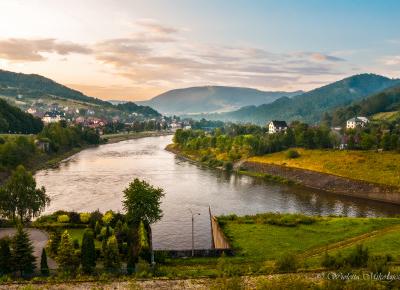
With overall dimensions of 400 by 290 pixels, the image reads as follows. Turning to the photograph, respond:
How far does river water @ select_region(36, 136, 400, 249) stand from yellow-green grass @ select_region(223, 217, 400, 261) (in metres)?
5.59

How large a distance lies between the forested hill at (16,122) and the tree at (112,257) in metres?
131

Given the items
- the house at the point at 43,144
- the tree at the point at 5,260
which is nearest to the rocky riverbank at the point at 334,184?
the house at the point at 43,144

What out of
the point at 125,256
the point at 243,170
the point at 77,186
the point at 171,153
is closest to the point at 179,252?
the point at 125,256

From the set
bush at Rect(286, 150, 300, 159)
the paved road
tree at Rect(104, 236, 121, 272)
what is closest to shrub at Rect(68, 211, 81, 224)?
the paved road

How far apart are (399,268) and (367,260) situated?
2383 mm

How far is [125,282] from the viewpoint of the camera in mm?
32750

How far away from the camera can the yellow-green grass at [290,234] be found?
44.0 meters

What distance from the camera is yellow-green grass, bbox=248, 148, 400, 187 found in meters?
91.6

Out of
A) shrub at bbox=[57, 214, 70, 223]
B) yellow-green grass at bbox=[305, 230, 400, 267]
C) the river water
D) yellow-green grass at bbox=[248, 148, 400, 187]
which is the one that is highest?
yellow-green grass at bbox=[248, 148, 400, 187]

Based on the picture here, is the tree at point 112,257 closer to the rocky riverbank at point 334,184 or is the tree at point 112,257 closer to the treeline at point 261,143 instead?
the rocky riverbank at point 334,184

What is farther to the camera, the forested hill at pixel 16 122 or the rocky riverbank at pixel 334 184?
the forested hill at pixel 16 122

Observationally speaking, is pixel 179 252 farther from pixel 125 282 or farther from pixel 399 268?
pixel 399 268

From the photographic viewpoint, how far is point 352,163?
4016 inches

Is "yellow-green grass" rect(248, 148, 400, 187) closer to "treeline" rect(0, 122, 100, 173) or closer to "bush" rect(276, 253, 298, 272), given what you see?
"bush" rect(276, 253, 298, 272)
